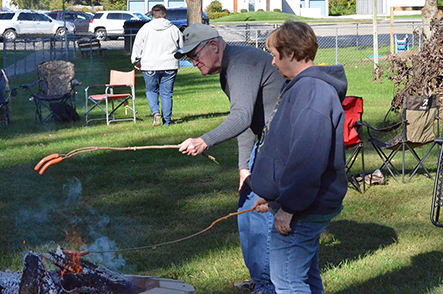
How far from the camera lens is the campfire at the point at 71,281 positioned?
9.34ft

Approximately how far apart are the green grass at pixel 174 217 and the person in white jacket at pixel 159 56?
100 cm

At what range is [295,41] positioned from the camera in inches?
94.8

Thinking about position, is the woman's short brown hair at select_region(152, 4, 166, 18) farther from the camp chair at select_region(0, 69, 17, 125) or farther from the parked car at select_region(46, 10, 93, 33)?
the parked car at select_region(46, 10, 93, 33)

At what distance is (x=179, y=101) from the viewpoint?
1263 centimetres

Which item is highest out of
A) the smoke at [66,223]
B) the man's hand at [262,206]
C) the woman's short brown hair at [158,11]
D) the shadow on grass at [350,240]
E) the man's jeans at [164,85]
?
the woman's short brown hair at [158,11]

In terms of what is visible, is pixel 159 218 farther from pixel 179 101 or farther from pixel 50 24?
pixel 50 24

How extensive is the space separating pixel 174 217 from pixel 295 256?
279 centimetres

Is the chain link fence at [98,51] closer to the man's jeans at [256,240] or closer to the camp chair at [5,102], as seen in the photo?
the camp chair at [5,102]

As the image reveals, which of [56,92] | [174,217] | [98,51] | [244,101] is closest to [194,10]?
[98,51]

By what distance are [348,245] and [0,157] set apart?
5.40 m

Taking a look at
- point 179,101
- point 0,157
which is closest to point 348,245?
point 0,157

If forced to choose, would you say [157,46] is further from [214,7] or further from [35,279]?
[214,7]

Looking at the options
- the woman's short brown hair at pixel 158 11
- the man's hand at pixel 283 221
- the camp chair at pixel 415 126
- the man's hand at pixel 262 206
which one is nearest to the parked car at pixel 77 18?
the woman's short brown hair at pixel 158 11

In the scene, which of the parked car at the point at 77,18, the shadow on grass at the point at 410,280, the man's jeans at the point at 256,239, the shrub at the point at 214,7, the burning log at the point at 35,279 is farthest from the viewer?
the shrub at the point at 214,7
